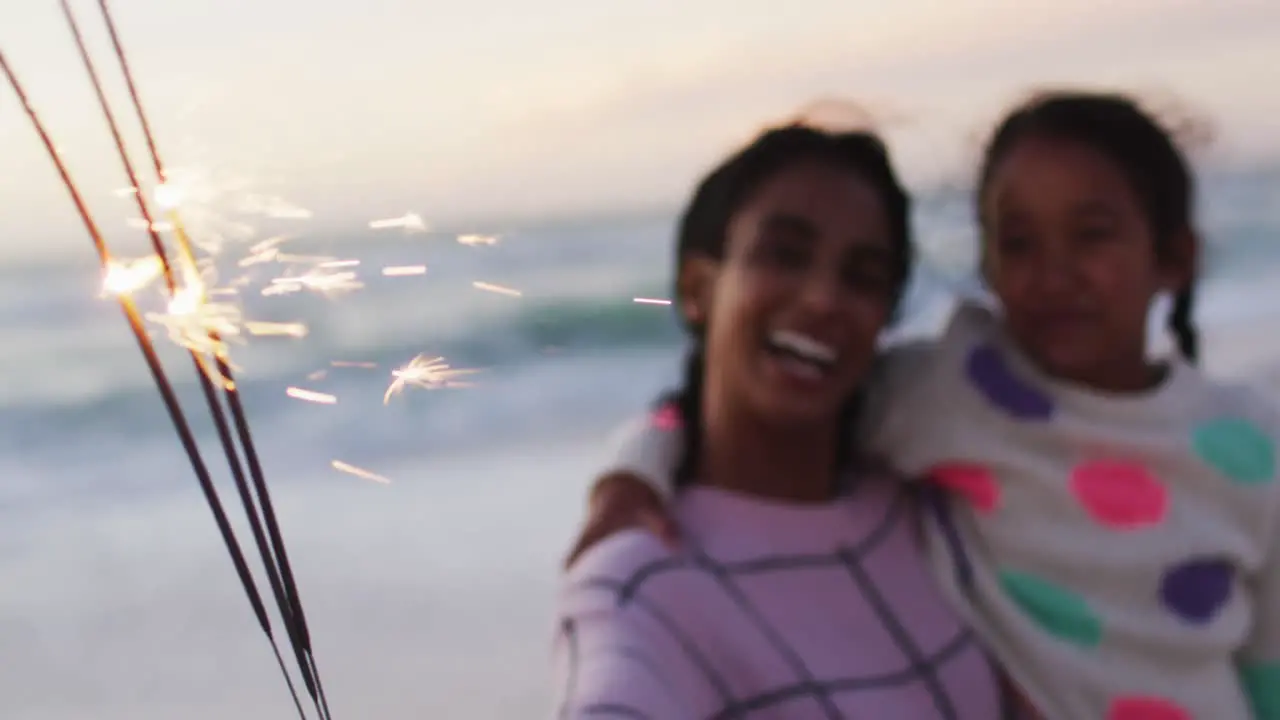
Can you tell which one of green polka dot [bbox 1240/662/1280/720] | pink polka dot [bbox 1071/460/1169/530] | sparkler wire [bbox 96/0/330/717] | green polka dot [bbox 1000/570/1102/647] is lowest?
green polka dot [bbox 1240/662/1280/720]

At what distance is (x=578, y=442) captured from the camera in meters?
3.61

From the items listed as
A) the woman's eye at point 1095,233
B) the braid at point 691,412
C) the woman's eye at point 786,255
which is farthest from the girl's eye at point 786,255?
the woman's eye at point 1095,233

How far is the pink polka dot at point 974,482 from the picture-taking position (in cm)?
114

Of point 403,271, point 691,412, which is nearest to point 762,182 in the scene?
point 691,412

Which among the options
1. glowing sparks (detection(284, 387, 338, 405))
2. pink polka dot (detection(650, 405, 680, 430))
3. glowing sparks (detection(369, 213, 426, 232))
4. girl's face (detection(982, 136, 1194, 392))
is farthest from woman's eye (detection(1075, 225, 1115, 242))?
glowing sparks (detection(284, 387, 338, 405))

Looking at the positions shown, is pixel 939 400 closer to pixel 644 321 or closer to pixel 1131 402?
pixel 1131 402

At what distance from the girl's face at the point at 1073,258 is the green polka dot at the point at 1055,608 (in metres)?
0.20

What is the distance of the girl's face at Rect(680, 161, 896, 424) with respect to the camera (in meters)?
1.03

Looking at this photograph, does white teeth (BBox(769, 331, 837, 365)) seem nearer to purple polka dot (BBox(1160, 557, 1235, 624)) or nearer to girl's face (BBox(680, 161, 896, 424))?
girl's face (BBox(680, 161, 896, 424))

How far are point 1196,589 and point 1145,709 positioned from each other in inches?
4.5

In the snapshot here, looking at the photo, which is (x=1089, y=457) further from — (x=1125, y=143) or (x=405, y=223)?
(x=405, y=223)

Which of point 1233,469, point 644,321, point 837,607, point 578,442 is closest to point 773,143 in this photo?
point 837,607

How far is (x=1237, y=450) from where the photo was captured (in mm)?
1151

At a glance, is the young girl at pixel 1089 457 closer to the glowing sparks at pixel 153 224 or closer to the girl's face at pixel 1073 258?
the girl's face at pixel 1073 258
